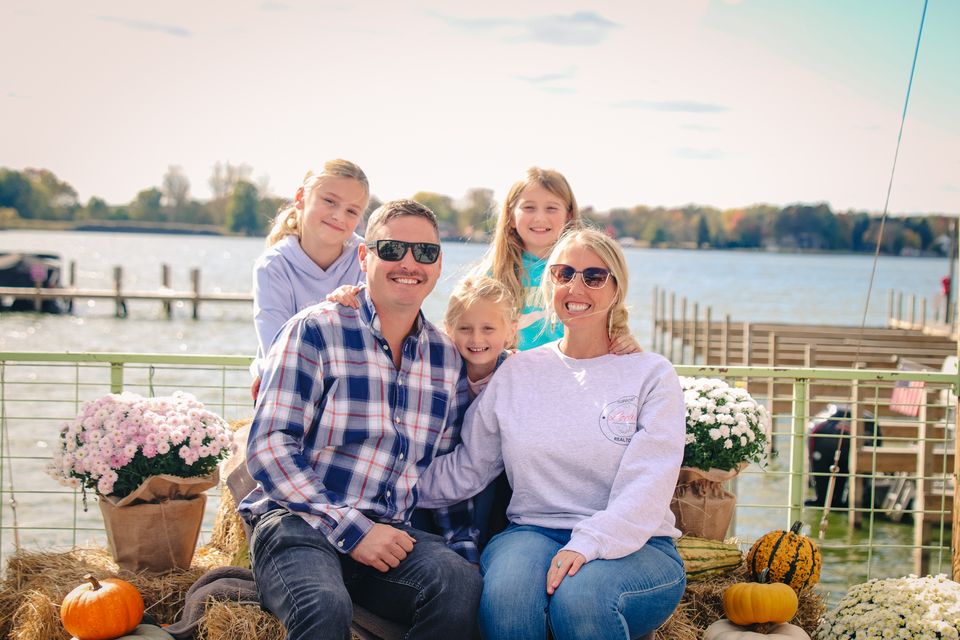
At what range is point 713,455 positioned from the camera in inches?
170

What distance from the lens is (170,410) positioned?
4309 mm

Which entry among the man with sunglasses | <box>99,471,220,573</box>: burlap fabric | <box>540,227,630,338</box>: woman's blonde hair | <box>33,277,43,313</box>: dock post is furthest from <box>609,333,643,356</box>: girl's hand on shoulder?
<box>33,277,43,313</box>: dock post

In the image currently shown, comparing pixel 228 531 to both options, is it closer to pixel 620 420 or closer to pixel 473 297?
pixel 473 297

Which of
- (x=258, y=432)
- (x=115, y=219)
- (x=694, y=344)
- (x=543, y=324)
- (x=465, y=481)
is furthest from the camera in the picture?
(x=115, y=219)

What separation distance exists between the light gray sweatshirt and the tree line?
56.0 metres

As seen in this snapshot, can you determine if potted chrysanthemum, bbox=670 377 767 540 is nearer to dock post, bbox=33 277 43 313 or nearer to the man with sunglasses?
the man with sunglasses

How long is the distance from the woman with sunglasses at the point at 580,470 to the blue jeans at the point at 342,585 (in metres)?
0.12

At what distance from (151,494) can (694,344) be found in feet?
60.0

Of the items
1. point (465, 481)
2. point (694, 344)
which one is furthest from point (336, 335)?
point (694, 344)

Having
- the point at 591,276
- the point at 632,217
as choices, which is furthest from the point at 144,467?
the point at 632,217

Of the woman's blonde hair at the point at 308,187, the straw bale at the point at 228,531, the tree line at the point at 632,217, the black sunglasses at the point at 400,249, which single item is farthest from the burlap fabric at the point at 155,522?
the tree line at the point at 632,217

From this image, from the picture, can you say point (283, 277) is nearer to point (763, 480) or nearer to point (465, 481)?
point (465, 481)

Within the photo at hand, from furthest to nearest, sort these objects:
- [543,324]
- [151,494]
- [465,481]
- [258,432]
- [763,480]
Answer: [763,480], [543,324], [151,494], [465,481], [258,432]

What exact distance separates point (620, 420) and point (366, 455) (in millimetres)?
881
